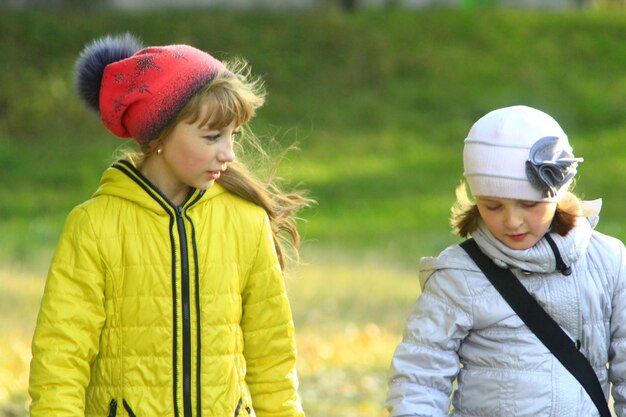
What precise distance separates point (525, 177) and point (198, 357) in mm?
1093

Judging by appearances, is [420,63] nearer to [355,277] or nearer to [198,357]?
[355,277]

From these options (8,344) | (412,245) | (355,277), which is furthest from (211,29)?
(8,344)

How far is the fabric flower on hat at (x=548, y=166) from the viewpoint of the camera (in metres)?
4.06

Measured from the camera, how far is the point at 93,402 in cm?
404

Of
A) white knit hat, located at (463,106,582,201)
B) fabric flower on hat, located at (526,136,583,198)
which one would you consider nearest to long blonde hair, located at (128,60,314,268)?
white knit hat, located at (463,106,582,201)

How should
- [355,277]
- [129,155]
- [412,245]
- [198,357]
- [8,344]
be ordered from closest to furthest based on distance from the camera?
[198,357]
[129,155]
[8,344]
[355,277]
[412,245]

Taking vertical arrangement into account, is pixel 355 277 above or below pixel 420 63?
below

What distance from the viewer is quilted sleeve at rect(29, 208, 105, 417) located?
393cm

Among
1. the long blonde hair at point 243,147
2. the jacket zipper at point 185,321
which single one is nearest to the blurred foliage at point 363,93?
the long blonde hair at point 243,147

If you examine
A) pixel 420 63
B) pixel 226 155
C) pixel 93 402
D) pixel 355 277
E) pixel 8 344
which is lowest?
pixel 93 402

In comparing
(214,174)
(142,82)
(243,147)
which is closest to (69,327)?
(214,174)

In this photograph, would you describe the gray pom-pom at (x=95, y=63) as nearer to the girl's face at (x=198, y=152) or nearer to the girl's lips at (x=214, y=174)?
the girl's face at (x=198, y=152)

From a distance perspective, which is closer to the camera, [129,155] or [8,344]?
[129,155]

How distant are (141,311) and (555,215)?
130 centimetres
